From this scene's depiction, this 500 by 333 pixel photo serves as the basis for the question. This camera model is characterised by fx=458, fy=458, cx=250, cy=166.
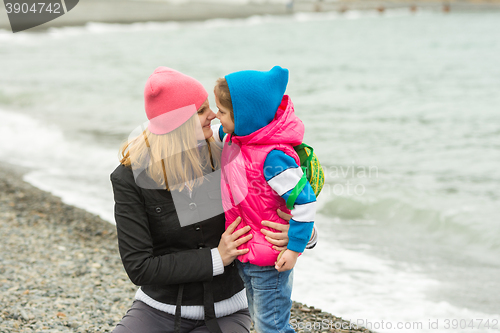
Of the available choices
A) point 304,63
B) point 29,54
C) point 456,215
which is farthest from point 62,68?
point 456,215

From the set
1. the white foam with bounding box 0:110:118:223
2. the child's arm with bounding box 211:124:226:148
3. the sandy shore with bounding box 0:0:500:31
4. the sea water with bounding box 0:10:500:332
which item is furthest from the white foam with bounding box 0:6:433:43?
the child's arm with bounding box 211:124:226:148

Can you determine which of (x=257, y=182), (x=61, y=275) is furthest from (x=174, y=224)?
(x=61, y=275)

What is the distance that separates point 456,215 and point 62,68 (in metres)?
24.7

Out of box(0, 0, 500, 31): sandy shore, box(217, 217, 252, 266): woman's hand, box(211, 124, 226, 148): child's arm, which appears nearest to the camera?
box(217, 217, 252, 266): woman's hand

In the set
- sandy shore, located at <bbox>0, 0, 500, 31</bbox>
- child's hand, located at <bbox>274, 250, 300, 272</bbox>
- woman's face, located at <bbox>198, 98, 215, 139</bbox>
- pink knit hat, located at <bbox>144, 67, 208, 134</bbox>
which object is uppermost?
pink knit hat, located at <bbox>144, 67, 208, 134</bbox>

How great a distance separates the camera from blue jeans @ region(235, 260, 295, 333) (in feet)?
7.73

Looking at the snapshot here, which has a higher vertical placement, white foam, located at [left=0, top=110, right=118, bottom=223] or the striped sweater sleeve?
the striped sweater sleeve

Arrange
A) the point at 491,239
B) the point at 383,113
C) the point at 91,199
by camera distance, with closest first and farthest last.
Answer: the point at 491,239 < the point at 91,199 < the point at 383,113

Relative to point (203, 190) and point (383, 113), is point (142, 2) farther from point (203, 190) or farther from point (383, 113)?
point (203, 190)

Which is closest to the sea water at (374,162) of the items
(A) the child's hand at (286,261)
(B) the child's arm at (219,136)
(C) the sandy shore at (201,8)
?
A: (A) the child's hand at (286,261)

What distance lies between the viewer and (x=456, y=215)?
285 inches

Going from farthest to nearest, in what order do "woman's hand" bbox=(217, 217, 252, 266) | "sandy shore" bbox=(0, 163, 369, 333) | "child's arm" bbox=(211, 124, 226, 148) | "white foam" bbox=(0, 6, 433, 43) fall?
1. "white foam" bbox=(0, 6, 433, 43)
2. "sandy shore" bbox=(0, 163, 369, 333)
3. "child's arm" bbox=(211, 124, 226, 148)
4. "woman's hand" bbox=(217, 217, 252, 266)

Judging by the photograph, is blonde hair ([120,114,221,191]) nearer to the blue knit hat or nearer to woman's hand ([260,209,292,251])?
the blue knit hat

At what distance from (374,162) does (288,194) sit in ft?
27.6
